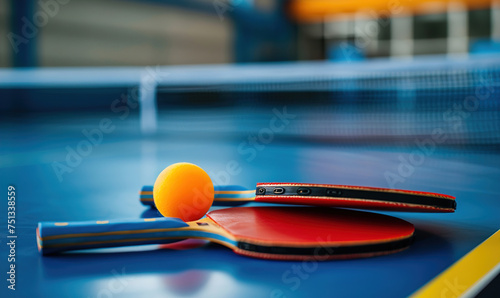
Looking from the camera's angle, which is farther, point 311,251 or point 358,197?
point 358,197

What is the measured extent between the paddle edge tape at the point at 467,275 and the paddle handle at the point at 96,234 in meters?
0.76

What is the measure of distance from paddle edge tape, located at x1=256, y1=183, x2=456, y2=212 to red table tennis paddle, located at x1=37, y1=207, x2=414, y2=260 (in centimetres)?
8

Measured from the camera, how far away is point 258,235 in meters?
1.62

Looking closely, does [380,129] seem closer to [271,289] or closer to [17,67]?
[271,289]

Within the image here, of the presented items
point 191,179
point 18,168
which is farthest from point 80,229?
point 18,168

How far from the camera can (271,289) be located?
1345mm

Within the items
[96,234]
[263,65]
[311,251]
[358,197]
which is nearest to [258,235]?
[311,251]

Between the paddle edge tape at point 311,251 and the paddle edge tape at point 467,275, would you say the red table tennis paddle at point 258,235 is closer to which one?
the paddle edge tape at point 311,251

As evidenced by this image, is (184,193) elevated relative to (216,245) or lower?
elevated

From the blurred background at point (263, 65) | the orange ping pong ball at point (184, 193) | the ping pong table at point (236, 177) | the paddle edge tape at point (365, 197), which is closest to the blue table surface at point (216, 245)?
the ping pong table at point (236, 177)

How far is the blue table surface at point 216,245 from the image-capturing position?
1.37 m

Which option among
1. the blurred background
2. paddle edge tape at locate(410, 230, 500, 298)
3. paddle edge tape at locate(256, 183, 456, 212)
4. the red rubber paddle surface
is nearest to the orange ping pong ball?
the red rubber paddle surface

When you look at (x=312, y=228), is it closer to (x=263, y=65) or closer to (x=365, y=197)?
(x=365, y=197)

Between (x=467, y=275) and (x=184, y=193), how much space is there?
0.96 meters
